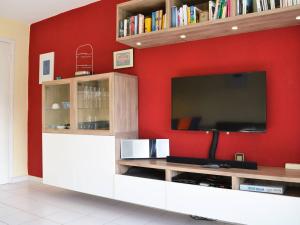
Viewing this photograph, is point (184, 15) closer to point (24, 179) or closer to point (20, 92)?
point (20, 92)

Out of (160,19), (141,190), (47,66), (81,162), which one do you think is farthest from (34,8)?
(141,190)

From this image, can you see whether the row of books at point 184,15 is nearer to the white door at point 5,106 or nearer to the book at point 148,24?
the book at point 148,24

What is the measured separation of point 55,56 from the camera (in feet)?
Answer: 13.3

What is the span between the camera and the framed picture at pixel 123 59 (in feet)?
10.7

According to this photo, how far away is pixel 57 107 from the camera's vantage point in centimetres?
356

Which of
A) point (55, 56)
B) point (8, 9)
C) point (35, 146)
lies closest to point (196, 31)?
point (55, 56)

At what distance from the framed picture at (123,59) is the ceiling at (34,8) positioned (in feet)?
2.82

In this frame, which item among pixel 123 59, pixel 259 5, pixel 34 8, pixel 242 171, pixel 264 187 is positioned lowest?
pixel 264 187


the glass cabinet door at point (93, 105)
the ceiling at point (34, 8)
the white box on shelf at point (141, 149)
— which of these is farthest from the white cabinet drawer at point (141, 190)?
the ceiling at point (34, 8)

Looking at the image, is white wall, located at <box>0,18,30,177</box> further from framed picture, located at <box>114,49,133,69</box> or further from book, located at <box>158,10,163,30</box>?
book, located at <box>158,10,163,30</box>

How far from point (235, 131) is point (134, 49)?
1.52m

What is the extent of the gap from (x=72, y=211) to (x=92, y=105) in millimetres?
1169

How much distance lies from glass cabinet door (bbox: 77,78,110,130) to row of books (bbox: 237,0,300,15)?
1480mm

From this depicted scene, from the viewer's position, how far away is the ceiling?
11.7 feet
